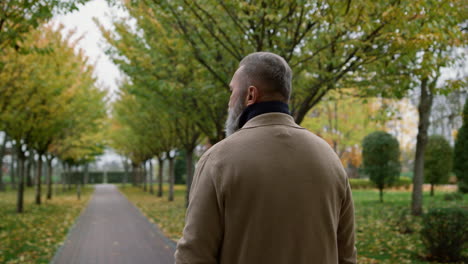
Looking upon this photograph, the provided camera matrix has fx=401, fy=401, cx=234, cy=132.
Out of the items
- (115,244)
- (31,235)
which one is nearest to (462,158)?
(115,244)

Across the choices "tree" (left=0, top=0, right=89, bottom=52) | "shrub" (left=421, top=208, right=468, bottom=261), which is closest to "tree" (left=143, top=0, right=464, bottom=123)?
"tree" (left=0, top=0, right=89, bottom=52)

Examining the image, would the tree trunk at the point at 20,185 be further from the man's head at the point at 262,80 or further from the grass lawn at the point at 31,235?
the man's head at the point at 262,80

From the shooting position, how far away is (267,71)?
178 centimetres

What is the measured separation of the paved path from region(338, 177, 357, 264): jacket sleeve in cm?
637

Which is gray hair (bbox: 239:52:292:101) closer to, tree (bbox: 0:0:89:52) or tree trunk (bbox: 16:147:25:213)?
tree (bbox: 0:0:89:52)

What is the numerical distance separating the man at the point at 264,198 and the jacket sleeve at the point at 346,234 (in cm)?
18

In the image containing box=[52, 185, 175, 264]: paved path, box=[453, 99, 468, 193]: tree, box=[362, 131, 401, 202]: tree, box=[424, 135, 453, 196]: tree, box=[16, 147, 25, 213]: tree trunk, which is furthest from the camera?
box=[424, 135, 453, 196]: tree

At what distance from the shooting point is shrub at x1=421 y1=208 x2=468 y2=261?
7.14 metres

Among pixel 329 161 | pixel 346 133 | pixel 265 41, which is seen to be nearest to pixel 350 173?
pixel 346 133

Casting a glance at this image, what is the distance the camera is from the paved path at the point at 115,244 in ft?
26.3

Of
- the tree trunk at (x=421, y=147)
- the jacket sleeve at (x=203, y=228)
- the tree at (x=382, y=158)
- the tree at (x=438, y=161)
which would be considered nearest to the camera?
the jacket sleeve at (x=203, y=228)

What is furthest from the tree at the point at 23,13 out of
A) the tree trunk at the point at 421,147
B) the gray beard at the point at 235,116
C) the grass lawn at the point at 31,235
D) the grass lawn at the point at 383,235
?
→ the tree trunk at the point at 421,147

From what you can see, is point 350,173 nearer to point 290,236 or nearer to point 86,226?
point 86,226

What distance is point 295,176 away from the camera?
1.65 metres
